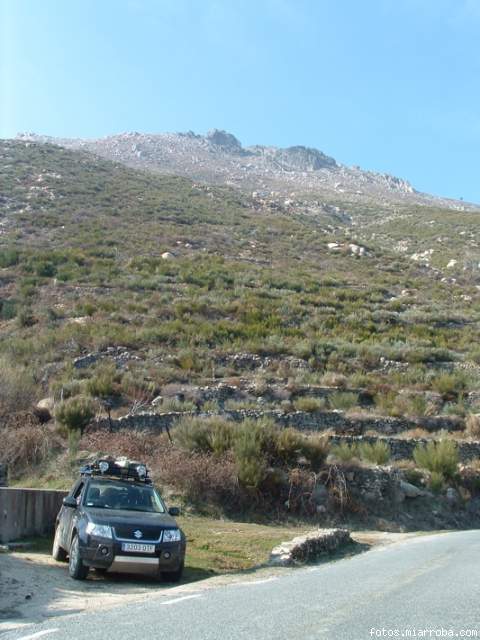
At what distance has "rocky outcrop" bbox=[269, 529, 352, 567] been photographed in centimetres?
1127

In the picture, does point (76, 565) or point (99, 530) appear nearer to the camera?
point (99, 530)

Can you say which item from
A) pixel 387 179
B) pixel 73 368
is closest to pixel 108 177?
pixel 73 368

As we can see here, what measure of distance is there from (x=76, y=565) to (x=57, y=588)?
24.3 inches

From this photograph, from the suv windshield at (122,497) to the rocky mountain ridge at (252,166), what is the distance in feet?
236

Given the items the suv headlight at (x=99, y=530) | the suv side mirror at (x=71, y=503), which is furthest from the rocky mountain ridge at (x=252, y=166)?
the suv headlight at (x=99, y=530)

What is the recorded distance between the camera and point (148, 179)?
69.2m

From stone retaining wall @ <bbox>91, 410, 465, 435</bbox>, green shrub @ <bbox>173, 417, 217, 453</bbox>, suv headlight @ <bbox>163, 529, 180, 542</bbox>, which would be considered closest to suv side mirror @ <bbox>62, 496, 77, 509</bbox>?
suv headlight @ <bbox>163, 529, 180, 542</bbox>

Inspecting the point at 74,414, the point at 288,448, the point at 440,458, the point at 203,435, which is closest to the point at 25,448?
the point at 74,414

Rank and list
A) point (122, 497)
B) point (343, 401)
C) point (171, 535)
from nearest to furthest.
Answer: point (171, 535) < point (122, 497) < point (343, 401)

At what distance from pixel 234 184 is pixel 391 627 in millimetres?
88049

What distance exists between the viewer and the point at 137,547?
9.66 metres

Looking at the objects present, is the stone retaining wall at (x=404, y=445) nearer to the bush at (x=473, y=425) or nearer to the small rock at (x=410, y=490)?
the bush at (x=473, y=425)

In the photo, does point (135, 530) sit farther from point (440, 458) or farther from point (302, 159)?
point (302, 159)

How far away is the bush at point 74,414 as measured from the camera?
19766 millimetres
